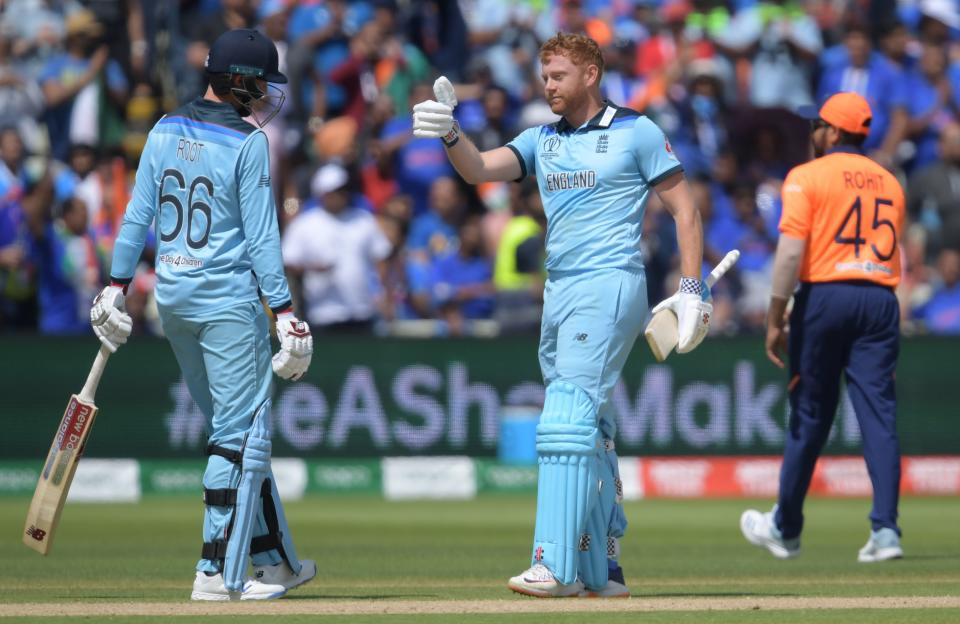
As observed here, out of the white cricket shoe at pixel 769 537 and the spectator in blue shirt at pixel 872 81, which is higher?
the spectator in blue shirt at pixel 872 81

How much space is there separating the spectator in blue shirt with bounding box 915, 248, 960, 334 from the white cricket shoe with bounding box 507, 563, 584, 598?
9658mm

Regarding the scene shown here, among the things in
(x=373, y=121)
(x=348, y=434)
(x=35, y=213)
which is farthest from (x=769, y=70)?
(x=35, y=213)

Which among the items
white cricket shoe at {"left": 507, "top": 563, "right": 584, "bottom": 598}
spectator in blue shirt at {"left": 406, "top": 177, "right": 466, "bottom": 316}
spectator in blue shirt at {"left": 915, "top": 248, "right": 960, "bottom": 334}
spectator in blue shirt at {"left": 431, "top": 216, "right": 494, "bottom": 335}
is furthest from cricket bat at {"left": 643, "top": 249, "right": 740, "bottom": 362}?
spectator in blue shirt at {"left": 915, "top": 248, "right": 960, "bottom": 334}

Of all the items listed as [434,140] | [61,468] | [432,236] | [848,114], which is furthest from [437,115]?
[434,140]

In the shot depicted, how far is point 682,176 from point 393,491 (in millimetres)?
8058

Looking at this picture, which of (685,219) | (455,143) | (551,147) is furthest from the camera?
(551,147)

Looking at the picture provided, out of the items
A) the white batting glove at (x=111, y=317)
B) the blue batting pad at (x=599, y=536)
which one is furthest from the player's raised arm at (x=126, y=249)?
the blue batting pad at (x=599, y=536)

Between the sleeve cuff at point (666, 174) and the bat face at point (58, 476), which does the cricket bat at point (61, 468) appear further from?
the sleeve cuff at point (666, 174)

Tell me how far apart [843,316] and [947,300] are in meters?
7.26

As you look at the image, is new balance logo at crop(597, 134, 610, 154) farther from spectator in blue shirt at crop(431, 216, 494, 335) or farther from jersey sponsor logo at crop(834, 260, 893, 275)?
spectator in blue shirt at crop(431, 216, 494, 335)

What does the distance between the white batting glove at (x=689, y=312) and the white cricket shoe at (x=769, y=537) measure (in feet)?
8.40

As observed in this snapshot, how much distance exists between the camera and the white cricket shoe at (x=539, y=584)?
22.9 feet

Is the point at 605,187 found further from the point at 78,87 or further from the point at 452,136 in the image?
the point at 78,87

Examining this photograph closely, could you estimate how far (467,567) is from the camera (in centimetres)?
909
